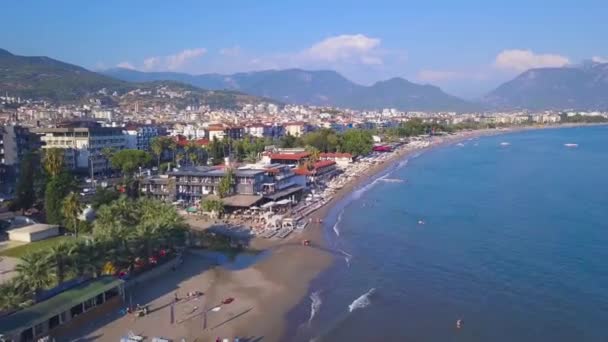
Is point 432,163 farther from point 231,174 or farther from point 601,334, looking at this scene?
point 601,334

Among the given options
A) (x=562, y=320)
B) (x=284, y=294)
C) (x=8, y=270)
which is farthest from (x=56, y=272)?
(x=562, y=320)

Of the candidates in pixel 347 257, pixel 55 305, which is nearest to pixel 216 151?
pixel 347 257

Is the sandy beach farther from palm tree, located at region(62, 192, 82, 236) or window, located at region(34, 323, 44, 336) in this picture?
palm tree, located at region(62, 192, 82, 236)

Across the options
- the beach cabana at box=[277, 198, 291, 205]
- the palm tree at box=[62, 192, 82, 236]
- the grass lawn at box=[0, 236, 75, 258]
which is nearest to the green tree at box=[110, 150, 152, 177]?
the beach cabana at box=[277, 198, 291, 205]

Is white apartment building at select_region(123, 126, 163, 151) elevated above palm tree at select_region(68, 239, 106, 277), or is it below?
above

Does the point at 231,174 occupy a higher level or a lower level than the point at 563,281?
higher

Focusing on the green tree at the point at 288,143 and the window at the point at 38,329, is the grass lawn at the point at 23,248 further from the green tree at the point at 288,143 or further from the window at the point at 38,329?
the green tree at the point at 288,143
